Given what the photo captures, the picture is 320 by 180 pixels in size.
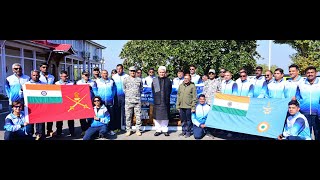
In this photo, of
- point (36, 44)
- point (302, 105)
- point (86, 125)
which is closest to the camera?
point (302, 105)

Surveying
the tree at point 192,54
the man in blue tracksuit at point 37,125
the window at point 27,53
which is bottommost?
the man in blue tracksuit at point 37,125

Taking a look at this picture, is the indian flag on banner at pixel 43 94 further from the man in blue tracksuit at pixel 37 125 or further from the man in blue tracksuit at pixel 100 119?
the man in blue tracksuit at pixel 100 119

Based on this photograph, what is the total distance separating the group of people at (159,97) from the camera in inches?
139

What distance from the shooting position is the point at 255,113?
3842 mm

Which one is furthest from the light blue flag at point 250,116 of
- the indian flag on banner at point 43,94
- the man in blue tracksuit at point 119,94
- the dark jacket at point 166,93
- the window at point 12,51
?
the window at point 12,51

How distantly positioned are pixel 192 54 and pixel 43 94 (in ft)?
12.5

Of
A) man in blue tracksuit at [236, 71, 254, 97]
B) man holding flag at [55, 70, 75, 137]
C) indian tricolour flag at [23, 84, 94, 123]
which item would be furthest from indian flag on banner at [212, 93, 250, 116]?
man holding flag at [55, 70, 75, 137]

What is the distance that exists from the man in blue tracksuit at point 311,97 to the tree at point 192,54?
243 cm

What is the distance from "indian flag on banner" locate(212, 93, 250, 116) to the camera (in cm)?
393

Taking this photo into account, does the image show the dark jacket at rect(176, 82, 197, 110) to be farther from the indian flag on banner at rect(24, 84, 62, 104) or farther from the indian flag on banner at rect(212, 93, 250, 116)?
the indian flag on banner at rect(24, 84, 62, 104)
